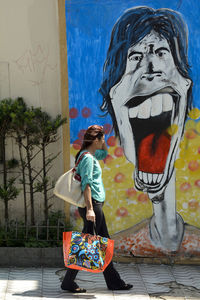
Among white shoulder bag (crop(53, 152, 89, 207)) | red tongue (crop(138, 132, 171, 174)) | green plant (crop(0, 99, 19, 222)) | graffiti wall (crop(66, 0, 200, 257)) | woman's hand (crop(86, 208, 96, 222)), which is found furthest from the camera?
red tongue (crop(138, 132, 171, 174))

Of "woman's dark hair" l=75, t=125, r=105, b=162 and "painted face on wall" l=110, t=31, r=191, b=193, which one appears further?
"painted face on wall" l=110, t=31, r=191, b=193

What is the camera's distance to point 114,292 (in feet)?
17.5

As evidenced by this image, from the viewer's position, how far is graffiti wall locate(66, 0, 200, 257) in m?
6.14

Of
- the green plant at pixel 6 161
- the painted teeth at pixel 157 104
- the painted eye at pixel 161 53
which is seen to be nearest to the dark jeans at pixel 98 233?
the green plant at pixel 6 161

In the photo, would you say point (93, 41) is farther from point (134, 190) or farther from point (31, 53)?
point (134, 190)

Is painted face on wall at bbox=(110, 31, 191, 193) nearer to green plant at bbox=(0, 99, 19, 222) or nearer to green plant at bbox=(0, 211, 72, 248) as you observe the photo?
green plant at bbox=(0, 211, 72, 248)

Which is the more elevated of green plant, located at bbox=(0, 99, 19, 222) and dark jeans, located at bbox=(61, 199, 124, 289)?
green plant, located at bbox=(0, 99, 19, 222)

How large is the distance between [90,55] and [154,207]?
2.00 m

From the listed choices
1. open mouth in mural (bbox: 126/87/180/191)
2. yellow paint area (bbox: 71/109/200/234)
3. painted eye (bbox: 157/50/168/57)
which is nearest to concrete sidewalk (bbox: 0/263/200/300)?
yellow paint area (bbox: 71/109/200/234)

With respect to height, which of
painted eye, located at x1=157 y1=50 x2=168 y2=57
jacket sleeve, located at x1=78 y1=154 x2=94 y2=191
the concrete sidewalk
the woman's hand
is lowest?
the concrete sidewalk

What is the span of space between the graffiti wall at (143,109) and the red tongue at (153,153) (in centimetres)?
1

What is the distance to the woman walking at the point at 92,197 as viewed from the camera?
506 centimetres

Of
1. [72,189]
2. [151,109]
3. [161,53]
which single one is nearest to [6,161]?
[72,189]

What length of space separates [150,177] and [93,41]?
178 cm
